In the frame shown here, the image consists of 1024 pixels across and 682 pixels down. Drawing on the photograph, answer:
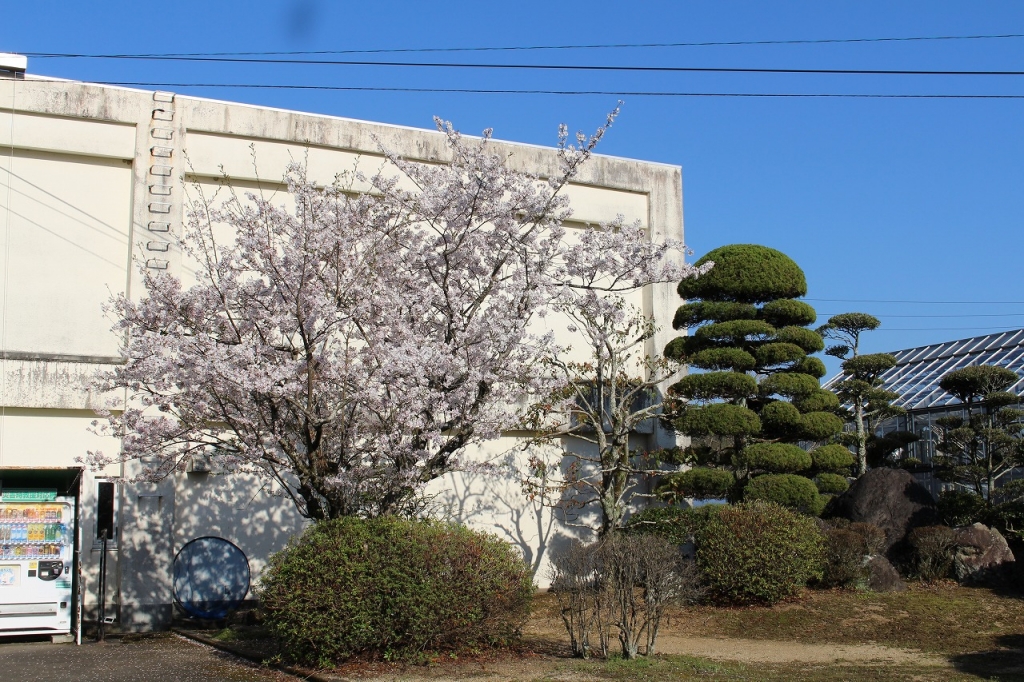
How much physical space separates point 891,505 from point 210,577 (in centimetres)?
1166

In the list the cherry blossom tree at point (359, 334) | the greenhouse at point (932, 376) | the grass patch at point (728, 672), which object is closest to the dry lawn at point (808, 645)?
the grass patch at point (728, 672)

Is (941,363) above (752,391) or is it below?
above

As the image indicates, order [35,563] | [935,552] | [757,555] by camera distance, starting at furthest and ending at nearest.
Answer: [935,552], [757,555], [35,563]

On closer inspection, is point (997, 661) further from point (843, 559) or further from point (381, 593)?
point (381, 593)

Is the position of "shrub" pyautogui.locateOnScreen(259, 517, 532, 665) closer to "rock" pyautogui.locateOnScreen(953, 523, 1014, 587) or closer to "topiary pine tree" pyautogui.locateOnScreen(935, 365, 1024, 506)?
"rock" pyautogui.locateOnScreen(953, 523, 1014, 587)

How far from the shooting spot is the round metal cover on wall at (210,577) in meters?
15.5

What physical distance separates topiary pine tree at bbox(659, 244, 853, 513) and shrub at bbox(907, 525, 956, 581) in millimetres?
1847

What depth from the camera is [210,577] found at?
1573 centimetres

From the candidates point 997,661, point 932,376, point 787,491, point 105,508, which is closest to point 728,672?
point 997,661

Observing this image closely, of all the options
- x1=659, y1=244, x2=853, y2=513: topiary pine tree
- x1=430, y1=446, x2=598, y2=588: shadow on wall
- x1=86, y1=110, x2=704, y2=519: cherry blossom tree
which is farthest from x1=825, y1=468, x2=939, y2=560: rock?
x1=86, y1=110, x2=704, y2=519: cherry blossom tree

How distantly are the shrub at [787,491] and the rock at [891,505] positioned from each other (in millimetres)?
918

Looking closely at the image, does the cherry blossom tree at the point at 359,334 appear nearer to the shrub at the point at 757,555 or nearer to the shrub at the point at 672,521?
the shrub at the point at 757,555

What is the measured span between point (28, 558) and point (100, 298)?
443cm

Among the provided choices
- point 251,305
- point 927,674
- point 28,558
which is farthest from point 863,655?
point 28,558
